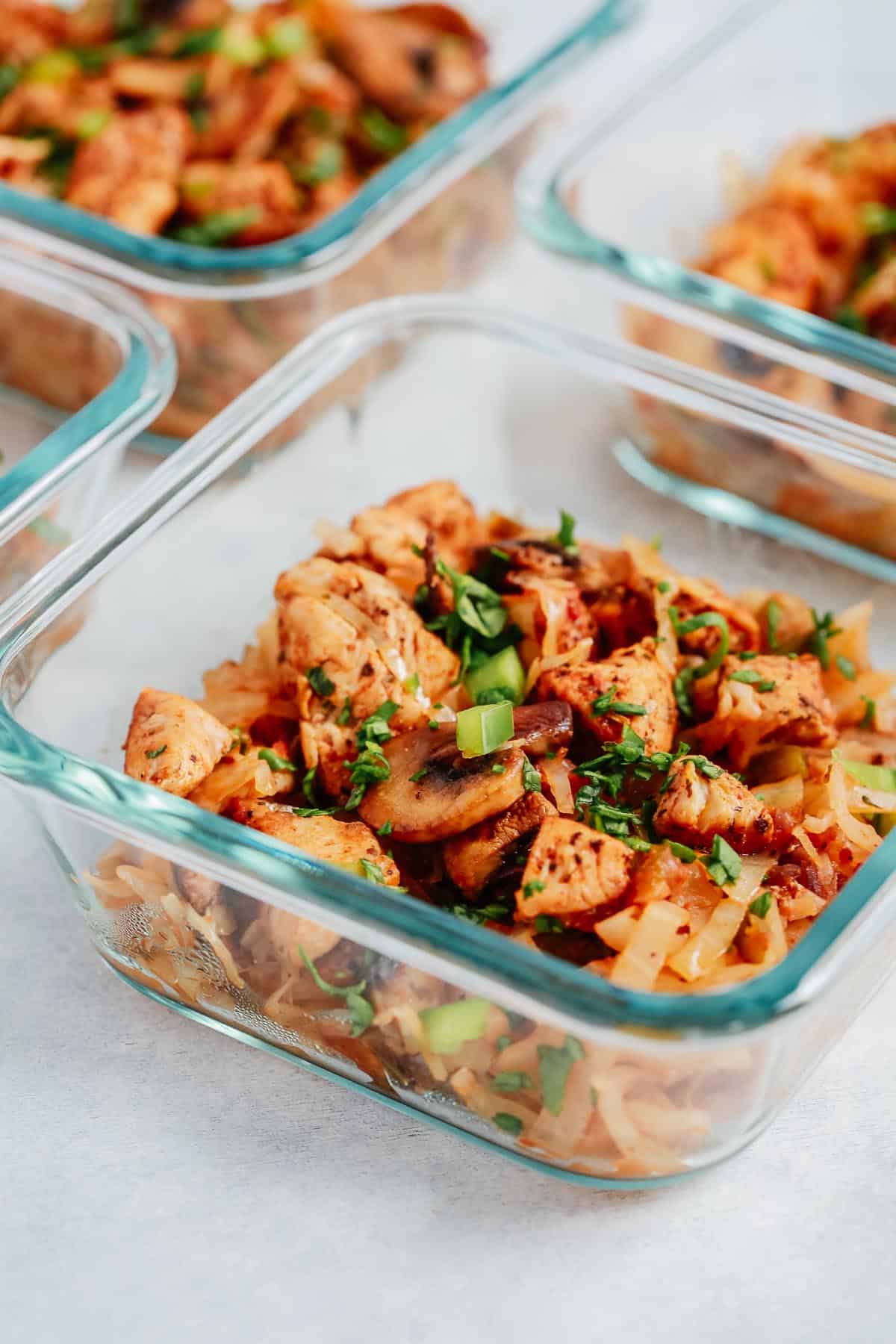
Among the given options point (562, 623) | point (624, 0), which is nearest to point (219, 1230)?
point (562, 623)

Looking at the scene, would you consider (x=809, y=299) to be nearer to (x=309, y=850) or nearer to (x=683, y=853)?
(x=683, y=853)

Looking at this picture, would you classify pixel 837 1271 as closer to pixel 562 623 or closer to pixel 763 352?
pixel 562 623

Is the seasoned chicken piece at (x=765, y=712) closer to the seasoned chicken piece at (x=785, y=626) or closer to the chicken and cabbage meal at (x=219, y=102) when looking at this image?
the seasoned chicken piece at (x=785, y=626)

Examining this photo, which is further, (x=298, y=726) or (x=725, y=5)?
(x=725, y=5)

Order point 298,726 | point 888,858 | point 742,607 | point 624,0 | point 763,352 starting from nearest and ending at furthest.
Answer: point 888,858 < point 298,726 < point 742,607 < point 763,352 < point 624,0

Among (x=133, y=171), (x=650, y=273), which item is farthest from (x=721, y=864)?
(x=133, y=171)

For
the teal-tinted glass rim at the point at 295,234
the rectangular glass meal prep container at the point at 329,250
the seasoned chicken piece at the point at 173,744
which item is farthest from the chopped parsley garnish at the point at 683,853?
the teal-tinted glass rim at the point at 295,234

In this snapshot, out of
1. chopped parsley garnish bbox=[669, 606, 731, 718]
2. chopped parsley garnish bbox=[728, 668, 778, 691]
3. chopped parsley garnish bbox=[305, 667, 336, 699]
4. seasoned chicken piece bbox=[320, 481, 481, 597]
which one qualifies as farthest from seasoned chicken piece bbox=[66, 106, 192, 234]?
chopped parsley garnish bbox=[728, 668, 778, 691]
